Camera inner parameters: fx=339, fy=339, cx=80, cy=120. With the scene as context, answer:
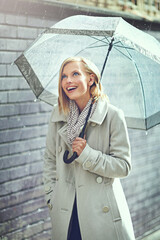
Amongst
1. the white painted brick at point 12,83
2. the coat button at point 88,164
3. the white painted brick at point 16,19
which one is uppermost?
the white painted brick at point 16,19

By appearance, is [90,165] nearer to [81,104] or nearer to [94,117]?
[94,117]

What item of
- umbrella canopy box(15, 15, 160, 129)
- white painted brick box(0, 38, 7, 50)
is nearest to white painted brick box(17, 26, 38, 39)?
white painted brick box(0, 38, 7, 50)

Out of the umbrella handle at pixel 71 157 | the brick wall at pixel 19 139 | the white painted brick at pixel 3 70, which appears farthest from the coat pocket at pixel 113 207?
the white painted brick at pixel 3 70

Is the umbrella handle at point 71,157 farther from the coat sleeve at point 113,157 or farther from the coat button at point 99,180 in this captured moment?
the coat button at point 99,180

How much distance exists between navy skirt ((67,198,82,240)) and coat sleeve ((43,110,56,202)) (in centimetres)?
32

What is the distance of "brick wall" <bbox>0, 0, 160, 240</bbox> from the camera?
3.91 metres

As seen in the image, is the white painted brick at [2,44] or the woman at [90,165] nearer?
the woman at [90,165]

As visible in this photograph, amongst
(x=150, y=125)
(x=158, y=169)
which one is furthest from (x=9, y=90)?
(x=158, y=169)

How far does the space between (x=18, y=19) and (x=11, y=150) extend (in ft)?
5.06

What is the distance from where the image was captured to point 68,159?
2.79 meters

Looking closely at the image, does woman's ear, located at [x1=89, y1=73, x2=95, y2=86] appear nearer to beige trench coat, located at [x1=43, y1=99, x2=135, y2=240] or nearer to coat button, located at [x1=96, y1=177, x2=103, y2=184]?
beige trench coat, located at [x1=43, y1=99, x2=135, y2=240]

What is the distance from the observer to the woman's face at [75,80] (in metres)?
2.82

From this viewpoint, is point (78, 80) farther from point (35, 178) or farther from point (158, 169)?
point (158, 169)

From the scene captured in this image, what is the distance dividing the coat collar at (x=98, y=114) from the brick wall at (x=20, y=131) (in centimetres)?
110
